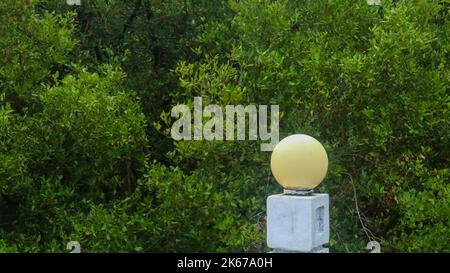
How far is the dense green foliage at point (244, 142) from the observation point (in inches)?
187

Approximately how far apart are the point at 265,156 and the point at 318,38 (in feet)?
3.19

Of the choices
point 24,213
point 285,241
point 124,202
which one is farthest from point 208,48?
point 285,241

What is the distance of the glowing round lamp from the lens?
12.6ft

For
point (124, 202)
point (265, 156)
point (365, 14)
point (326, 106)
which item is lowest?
point (124, 202)

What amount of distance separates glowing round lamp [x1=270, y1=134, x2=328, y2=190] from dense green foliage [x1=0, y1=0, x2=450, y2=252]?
744mm

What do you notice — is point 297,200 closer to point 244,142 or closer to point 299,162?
point 299,162

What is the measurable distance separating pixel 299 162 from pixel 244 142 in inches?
41.9

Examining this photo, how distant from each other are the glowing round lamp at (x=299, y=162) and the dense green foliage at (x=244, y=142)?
Result: 74 cm

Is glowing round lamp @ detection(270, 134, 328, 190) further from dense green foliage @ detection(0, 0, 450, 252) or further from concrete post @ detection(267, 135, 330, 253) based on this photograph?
dense green foliage @ detection(0, 0, 450, 252)

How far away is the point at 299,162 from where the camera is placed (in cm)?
385

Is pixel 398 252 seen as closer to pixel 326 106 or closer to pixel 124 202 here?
pixel 326 106

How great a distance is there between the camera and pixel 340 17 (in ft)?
17.4

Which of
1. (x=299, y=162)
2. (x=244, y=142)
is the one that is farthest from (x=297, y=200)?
(x=244, y=142)

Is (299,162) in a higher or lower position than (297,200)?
higher
